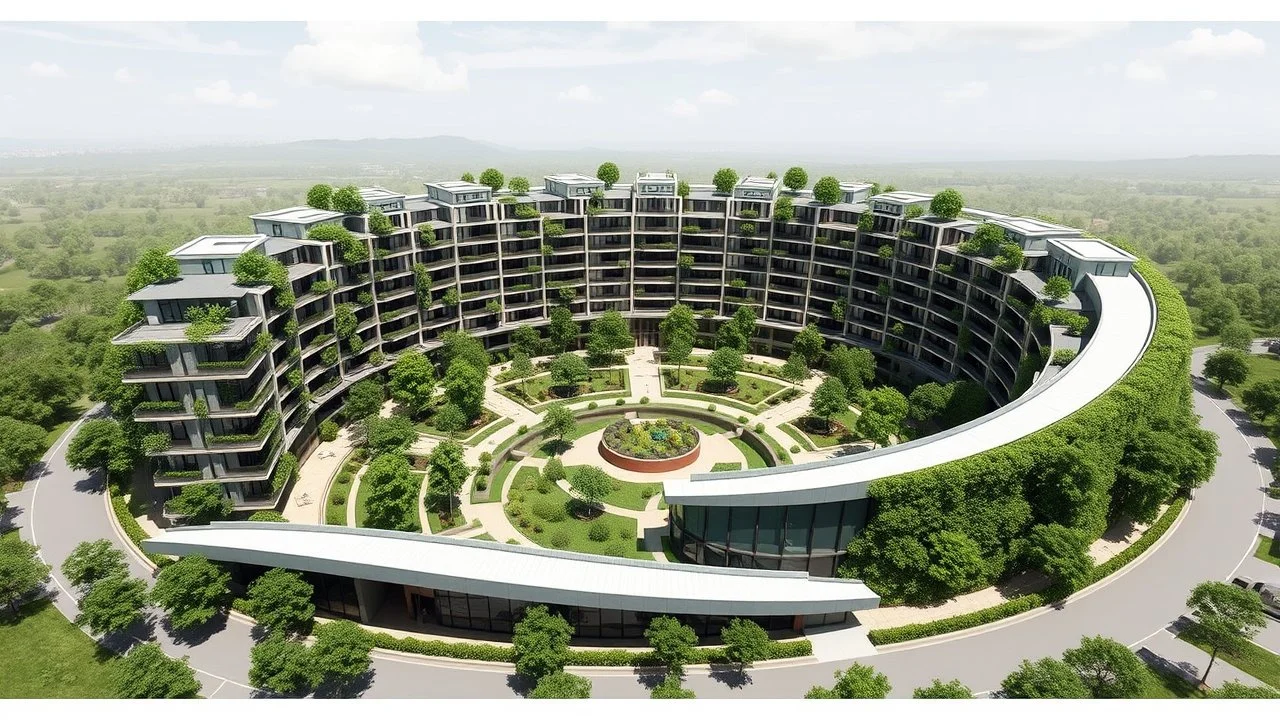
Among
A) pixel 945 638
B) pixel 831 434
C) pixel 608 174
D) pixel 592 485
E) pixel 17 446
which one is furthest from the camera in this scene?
pixel 608 174

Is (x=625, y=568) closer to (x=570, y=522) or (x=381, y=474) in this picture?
(x=570, y=522)

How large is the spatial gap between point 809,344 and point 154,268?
83.1 m

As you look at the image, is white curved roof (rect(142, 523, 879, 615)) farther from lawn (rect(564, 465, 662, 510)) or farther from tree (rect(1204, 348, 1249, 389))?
tree (rect(1204, 348, 1249, 389))

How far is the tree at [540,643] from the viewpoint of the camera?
40781 millimetres

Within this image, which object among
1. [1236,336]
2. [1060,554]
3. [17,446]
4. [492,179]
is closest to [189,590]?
[17,446]

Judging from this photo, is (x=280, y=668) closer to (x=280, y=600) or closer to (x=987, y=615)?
(x=280, y=600)

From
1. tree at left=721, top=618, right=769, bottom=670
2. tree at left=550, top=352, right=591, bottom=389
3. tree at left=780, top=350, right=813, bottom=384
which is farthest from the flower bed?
tree at left=721, top=618, right=769, bottom=670

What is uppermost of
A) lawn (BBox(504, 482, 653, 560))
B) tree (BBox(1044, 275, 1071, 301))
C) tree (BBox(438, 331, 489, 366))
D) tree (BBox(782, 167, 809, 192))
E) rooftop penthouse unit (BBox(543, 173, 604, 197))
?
tree (BBox(782, 167, 809, 192))

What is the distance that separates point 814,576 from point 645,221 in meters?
70.3

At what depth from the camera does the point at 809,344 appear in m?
95.7

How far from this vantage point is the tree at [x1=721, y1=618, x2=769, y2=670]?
41938mm

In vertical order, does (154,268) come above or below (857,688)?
above

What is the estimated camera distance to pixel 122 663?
131ft

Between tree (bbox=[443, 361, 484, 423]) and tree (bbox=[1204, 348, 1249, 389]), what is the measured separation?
353 ft
